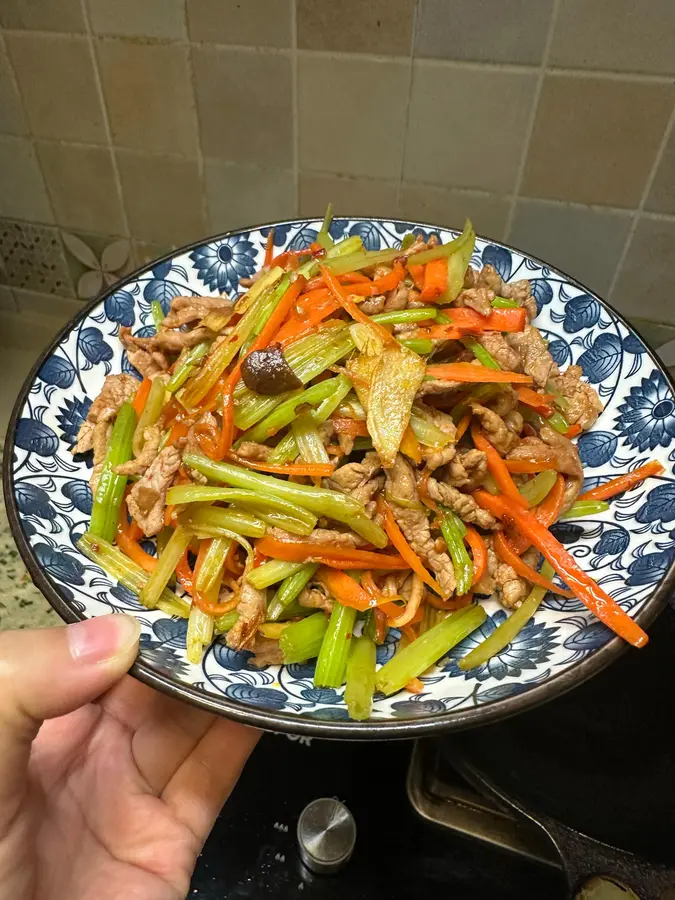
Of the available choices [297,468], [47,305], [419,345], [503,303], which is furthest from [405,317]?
[47,305]

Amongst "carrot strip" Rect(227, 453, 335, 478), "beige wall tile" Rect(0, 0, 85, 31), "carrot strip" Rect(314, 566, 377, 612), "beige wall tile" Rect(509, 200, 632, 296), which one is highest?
"beige wall tile" Rect(0, 0, 85, 31)

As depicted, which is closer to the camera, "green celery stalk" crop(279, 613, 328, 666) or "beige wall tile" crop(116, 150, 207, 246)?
"green celery stalk" crop(279, 613, 328, 666)

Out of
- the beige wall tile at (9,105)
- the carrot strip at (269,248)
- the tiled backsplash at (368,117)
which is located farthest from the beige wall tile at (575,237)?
the beige wall tile at (9,105)

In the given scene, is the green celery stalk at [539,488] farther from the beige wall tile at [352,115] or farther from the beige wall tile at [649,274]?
the beige wall tile at [352,115]

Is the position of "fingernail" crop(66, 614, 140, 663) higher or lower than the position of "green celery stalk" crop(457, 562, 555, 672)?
higher

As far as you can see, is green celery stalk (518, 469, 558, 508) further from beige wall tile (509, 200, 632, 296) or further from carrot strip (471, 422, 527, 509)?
beige wall tile (509, 200, 632, 296)

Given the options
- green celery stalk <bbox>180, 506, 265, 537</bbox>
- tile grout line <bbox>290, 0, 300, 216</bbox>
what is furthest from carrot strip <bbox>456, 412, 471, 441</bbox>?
tile grout line <bbox>290, 0, 300, 216</bbox>
